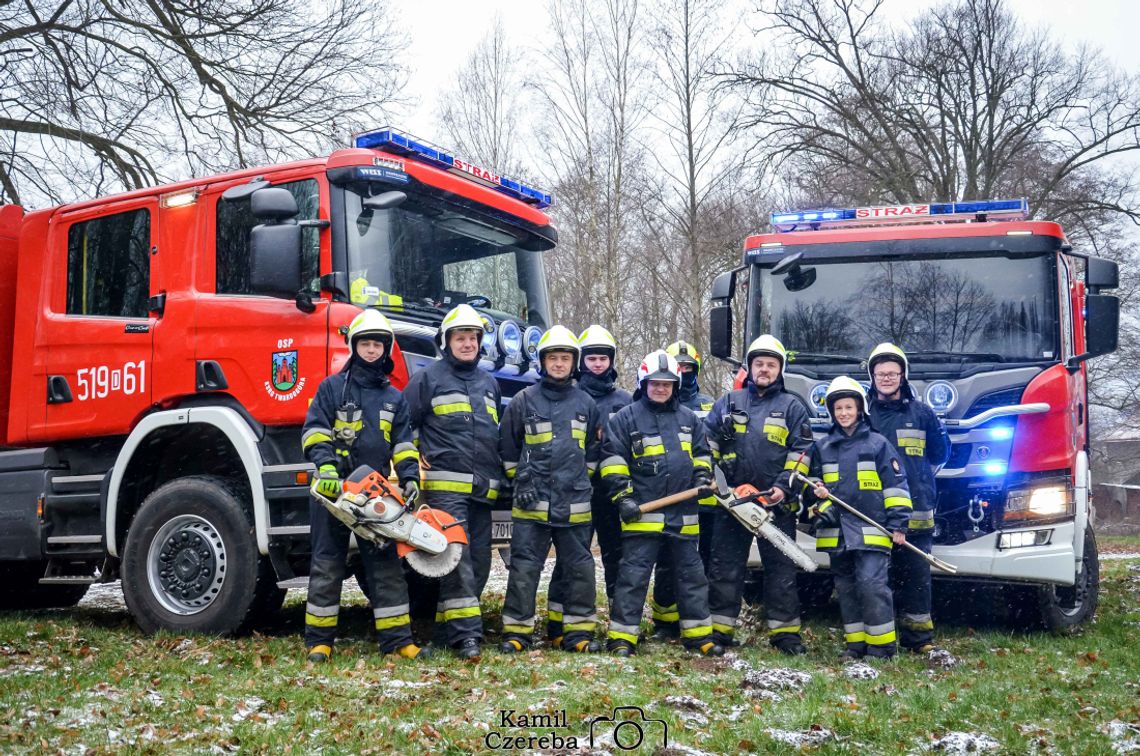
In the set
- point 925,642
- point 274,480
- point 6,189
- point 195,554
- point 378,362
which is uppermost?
point 6,189

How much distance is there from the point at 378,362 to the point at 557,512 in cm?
139

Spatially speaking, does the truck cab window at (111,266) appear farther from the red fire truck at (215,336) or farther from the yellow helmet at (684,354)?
the yellow helmet at (684,354)

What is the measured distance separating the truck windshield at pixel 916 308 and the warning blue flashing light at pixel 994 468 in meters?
0.75

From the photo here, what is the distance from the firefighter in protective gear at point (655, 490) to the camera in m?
6.23

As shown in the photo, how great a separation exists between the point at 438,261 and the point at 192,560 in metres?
2.39

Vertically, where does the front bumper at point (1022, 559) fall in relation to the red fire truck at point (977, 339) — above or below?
below

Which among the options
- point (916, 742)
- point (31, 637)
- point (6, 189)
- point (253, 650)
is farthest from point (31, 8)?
point (916, 742)

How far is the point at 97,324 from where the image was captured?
6.84 metres

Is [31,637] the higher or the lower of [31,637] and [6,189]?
the lower

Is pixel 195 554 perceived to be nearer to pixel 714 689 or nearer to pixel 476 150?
pixel 714 689

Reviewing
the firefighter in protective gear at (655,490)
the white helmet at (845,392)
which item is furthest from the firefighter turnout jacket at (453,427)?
the white helmet at (845,392)

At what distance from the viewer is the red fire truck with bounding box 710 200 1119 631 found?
260 inches

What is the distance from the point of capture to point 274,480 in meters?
5.95

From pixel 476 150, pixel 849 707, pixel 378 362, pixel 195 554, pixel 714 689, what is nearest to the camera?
Result: pixel 849 707
